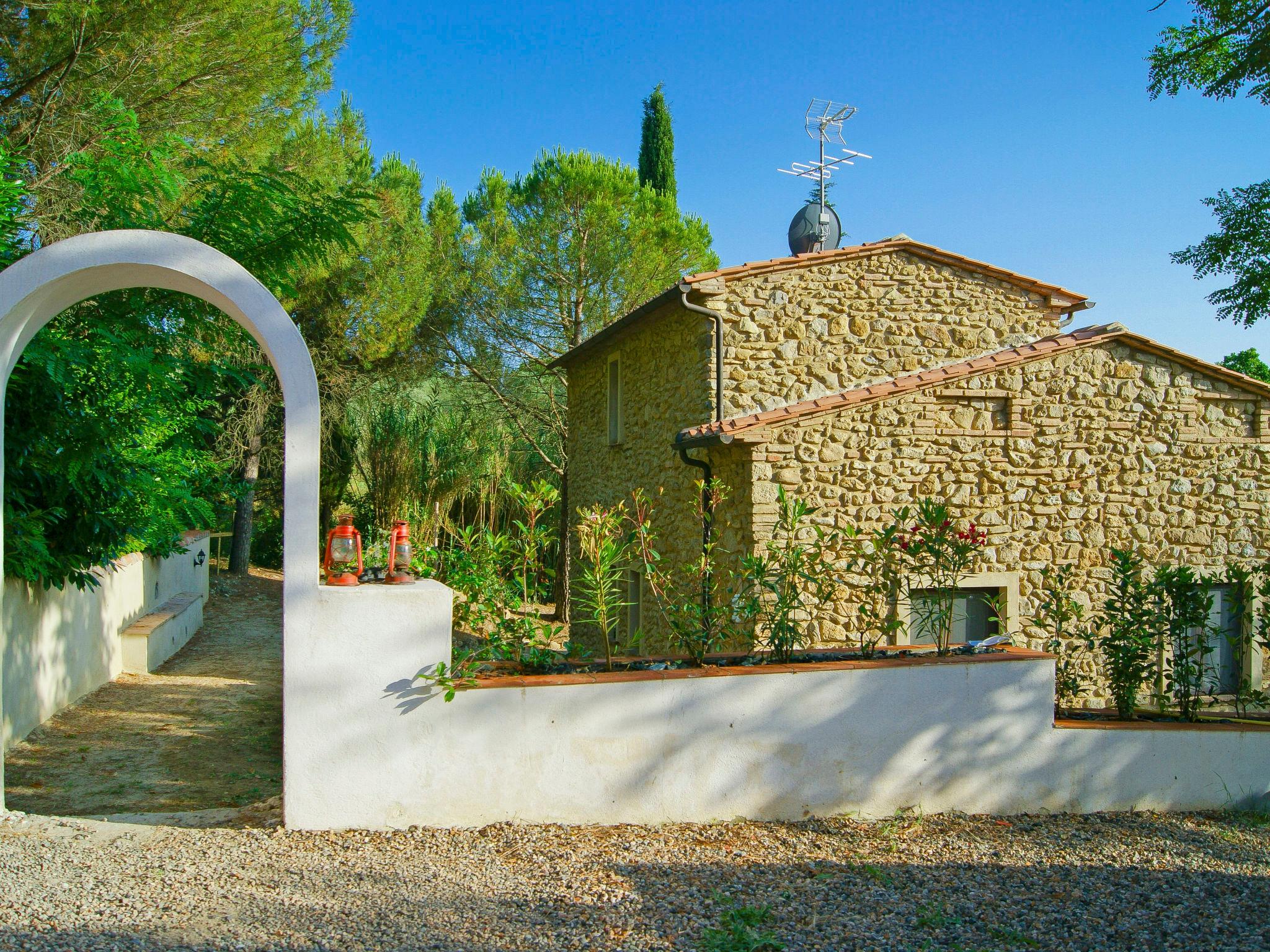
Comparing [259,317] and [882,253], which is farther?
[882,253]

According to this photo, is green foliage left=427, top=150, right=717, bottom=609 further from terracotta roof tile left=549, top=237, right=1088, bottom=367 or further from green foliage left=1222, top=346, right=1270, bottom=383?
green foliage left=1222, top=346, right=1270, bottom=383

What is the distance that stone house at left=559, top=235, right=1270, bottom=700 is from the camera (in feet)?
26.8

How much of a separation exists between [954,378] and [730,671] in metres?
4.63

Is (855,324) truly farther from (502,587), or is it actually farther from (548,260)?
(548,260)

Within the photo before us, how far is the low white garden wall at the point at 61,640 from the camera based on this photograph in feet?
21.2

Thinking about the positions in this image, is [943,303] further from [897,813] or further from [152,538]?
[152,538]

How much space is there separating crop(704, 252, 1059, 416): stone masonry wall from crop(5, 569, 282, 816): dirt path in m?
5.52

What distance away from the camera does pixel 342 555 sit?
4.53 meters

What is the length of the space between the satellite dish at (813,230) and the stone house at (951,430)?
1990mm

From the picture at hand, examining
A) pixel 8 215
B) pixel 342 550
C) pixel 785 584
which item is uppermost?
pixel 8 215

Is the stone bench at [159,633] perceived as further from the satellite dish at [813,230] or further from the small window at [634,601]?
the satellite dish at [813,230]

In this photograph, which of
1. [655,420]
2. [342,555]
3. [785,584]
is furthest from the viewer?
[655,420]

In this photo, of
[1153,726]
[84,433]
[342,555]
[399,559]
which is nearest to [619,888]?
[399,559]

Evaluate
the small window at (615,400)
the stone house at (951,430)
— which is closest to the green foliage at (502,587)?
the stone house at (951,430)
